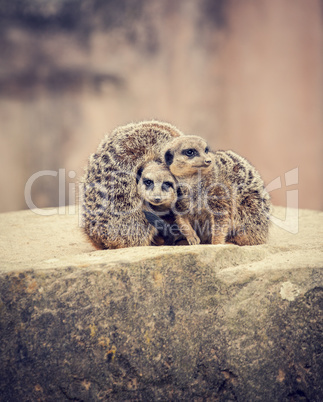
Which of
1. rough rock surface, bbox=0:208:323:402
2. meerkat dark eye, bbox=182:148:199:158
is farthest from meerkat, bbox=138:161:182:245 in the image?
rough rock surface, bbox=0:208:323:402

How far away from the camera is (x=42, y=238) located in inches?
128

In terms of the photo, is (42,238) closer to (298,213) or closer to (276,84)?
(298,213)

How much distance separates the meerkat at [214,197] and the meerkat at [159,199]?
0.06 meters

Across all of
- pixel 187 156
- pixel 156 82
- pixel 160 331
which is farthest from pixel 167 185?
pixel 156 82

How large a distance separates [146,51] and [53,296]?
4.04 metres

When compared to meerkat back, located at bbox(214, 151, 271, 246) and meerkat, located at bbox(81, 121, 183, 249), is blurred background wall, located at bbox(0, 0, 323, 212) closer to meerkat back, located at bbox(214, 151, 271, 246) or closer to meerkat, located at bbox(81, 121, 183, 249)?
meerkat back, located at bbox(214, 151, 271, 246)

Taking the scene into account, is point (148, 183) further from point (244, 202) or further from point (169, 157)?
point (244, 202)

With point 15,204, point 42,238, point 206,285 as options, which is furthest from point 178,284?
point 15,204

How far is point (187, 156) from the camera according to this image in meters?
2.67

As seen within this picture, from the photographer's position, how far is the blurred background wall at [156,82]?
5.20 meters

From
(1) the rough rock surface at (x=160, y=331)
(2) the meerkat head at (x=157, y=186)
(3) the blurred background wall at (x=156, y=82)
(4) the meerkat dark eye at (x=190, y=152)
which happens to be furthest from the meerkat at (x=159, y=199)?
(3) the blurred background wall at (x=156, y=82)

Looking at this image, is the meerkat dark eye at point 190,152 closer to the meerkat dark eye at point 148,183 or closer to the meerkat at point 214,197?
the meerkat at point 214,197

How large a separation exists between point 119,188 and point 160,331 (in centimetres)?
90

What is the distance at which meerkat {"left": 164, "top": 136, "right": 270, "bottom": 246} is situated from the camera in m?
2.68
